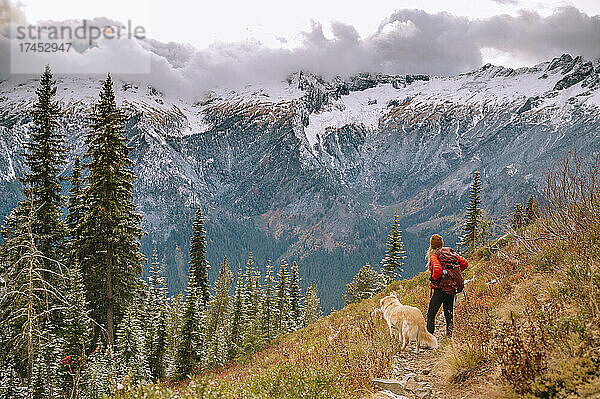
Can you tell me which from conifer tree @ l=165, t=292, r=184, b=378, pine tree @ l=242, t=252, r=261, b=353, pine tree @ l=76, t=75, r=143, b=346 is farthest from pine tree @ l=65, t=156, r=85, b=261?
pine tree @ l=242, t=252, r=261, b=353

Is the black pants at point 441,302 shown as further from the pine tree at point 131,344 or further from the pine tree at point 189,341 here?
the pine tree at point 189,341

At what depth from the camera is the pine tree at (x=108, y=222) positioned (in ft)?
56.6

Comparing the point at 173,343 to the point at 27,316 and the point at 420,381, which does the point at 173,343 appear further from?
the point at 420,381

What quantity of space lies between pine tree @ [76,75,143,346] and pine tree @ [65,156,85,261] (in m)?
0.41

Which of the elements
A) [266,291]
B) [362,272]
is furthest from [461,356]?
[362,272]

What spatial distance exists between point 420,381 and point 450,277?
7.80ft

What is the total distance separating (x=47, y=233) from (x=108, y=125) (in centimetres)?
629

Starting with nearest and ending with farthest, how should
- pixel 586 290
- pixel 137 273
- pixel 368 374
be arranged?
pixel 586 290, pixel 368 374, pixel 137 273

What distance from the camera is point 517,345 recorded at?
4.42 metres

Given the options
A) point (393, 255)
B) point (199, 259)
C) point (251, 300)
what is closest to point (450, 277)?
point (251, 300)

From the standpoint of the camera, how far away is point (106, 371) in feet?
41.9

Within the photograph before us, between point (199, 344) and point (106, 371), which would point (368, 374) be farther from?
point (199, 344)

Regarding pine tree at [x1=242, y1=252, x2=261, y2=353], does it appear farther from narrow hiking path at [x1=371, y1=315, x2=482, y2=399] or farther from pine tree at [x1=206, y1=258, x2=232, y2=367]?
narrow hiking path at [x1=371, y1=315, x2=482, y2=399]

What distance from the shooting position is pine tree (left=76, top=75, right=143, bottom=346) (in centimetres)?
1725
